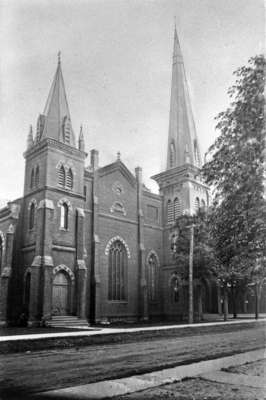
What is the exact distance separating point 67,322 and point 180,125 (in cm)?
2474

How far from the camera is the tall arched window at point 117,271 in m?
34.3

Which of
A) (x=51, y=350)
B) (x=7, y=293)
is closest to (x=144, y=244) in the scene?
(x=7, y=293)

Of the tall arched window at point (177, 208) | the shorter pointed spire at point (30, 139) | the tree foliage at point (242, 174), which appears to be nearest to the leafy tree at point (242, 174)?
the tree foliage at point (242, 174)

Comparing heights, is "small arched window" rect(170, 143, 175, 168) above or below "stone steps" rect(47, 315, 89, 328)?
above

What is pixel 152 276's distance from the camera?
38.5 m

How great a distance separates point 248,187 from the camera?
10445 millimetres

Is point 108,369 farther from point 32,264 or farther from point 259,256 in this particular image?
point 32,264

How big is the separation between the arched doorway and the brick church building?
7cm

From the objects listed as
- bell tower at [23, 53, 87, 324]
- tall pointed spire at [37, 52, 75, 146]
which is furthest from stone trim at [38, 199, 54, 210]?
tall pointed spire at [37, 52, 75, 146]

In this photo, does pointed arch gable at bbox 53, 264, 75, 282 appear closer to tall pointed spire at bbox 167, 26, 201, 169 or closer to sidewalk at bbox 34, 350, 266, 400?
tall pointed spire at bbox 167, 26, 201, 169

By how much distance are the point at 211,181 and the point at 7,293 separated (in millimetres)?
21619

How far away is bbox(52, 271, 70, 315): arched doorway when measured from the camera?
2827 cm

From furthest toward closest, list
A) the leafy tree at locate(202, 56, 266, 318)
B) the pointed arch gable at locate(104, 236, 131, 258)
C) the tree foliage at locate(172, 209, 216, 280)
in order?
the pointed arch gable at locate(104, 236, 131, 258) < the tree foliage at locate(172, 209, 216, 280) < the leafy tree at locate(202, 56, 266, 318)

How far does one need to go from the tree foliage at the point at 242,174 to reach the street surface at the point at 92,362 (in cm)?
332
